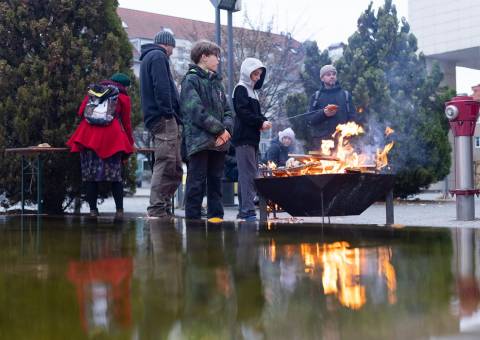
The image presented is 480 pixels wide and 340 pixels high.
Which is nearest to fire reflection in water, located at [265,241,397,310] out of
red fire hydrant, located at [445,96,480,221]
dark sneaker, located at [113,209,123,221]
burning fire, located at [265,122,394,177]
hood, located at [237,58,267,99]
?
burning fire, located at [265,122,394,177]

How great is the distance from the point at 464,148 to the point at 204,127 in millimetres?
3762

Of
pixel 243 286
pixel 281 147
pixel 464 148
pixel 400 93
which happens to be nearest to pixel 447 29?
pixel 400 93

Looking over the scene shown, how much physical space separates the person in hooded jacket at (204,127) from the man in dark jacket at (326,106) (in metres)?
1.86

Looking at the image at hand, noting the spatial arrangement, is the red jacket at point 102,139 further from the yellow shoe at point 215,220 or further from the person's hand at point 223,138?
the person's hand at point 223,138

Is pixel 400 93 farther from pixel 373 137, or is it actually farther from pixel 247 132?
pixel 247 132

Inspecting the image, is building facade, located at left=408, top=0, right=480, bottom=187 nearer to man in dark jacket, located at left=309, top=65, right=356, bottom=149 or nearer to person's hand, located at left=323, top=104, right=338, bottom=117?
man in dark jacket, located at left=309, top=65, right=356, bottom=149

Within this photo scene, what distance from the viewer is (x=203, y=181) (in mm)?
7535

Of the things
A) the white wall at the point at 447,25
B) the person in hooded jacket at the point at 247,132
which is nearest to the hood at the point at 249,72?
the person in hooded jacket at the point at 247,132

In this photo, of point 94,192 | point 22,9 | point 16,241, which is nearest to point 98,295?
point 16,241

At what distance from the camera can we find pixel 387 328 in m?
2.36

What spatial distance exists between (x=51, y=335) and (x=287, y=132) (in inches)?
383

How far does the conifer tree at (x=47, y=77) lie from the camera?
979 centimetres

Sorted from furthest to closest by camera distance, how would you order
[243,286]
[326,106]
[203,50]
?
[326,106] < [203,50] < [243,286]

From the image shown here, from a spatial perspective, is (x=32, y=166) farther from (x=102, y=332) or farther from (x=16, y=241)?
(x=102, y=332)
